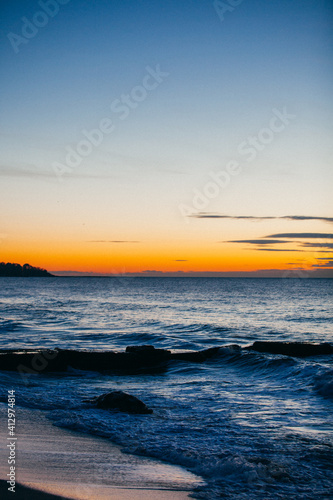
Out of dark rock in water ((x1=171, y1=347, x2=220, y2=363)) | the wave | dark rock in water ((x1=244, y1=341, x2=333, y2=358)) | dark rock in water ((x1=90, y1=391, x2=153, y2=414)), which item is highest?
dark rock in water ((x1=90, y1=391, x2=153, y2=414))

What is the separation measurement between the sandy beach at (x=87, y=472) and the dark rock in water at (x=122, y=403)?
1763mm

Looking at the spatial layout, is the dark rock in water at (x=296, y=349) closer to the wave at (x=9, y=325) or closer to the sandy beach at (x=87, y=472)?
the sandy beach at (x=87, y=472)

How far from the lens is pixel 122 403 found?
9.13 meters

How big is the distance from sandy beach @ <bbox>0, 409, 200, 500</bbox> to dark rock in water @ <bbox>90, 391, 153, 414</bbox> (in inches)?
69.4

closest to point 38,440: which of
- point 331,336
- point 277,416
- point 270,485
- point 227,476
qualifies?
point 227,476

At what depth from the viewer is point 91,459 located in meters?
6.12

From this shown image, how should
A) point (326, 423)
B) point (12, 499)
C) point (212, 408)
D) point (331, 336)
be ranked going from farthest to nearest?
1. point (331, 336)
2. point (212, 408)
3. point (326, 423)
4. point (12, 499)

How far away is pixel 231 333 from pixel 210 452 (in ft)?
65.5

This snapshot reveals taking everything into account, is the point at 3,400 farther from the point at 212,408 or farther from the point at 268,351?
the point at 268,351

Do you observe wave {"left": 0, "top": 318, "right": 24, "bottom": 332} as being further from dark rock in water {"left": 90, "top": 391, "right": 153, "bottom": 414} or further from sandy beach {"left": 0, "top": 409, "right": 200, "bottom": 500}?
sandy beach {"left": 0, "top": 409, "right": 200, "bottom": 500}

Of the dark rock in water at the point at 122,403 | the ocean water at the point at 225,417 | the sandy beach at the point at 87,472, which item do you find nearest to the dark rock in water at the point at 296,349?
the ocean water at the point at 225,417

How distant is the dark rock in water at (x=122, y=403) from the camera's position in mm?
8977


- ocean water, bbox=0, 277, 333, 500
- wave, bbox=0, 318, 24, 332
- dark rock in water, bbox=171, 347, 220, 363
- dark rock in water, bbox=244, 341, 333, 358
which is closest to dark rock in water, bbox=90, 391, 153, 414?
ocean water, bbox=0, 277, 333, 500

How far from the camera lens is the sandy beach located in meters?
4.85
